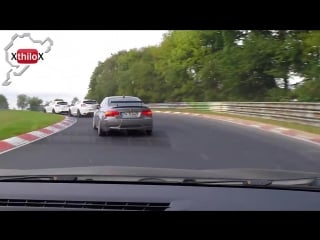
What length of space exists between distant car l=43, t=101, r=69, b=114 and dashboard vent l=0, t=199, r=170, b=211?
99.6ft

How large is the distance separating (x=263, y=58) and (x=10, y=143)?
30627 mm

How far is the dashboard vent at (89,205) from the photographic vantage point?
3562 millimetres

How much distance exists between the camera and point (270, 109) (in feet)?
94.3

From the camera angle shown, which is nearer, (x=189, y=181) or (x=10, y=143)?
(x=189, y=181)

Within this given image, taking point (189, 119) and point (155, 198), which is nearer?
point (155, 198)

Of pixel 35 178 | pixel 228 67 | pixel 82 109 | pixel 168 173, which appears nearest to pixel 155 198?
pixel 168 173

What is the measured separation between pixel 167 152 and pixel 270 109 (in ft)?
57.3

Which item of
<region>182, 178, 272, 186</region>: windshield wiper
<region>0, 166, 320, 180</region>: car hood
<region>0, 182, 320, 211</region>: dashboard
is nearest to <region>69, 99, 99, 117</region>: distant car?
<region>0, 166, 320, 180</region>: car hood

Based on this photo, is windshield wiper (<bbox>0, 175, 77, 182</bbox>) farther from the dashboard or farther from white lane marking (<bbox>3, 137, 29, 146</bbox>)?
white lane marking (<bbox>3, 137, 29, 146</bbox>)

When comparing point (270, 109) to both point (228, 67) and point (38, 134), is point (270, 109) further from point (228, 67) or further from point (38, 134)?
point (228, 67)
